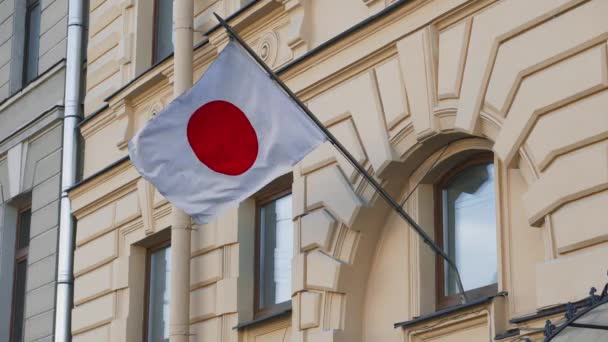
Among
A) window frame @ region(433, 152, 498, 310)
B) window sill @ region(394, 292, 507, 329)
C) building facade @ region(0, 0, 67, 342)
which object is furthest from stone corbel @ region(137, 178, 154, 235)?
window sill @ region(394, 292, 507, 329)

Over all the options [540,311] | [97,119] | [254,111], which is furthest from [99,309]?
[540,311]

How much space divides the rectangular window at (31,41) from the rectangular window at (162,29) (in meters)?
3.56

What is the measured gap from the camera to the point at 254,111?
458 inches

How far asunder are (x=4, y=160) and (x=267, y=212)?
6385 millimetres

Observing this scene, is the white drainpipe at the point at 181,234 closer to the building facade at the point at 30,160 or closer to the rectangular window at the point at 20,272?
the building facade at the point at 30,160

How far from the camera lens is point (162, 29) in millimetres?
16797

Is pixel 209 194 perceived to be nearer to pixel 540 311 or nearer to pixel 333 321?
pixel 333 321

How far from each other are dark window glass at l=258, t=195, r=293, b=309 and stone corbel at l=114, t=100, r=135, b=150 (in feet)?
8.49

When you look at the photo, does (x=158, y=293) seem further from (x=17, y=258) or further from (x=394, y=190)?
(x=394, y=190)

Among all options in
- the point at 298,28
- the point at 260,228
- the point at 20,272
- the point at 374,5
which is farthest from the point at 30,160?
the point at 374,5

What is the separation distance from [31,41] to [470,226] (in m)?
10.1

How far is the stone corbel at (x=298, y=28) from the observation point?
44.0 ft

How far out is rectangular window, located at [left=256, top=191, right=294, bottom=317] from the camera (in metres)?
13.7

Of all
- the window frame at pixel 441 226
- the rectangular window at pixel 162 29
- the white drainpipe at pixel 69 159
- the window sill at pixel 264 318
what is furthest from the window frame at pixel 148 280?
the window frame at pixel 441 226
